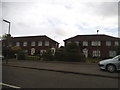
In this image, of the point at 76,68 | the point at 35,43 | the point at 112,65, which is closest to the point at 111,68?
the point at 112,65

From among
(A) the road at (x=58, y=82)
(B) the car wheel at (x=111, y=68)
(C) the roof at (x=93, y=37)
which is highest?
(C) the roof at (x=93, y=37)

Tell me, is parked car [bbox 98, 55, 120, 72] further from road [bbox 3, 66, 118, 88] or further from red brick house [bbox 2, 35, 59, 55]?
red brick house [bbox 2, 35, 59, 55]

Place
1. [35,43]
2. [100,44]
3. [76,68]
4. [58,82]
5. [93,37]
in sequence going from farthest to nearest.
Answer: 1. [35,43]
2. [93,37]
3. [100,44]
4. [76,68]
5. [58,82]

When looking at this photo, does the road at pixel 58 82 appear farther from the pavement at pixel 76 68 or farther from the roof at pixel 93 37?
the roof at pixel 93 37

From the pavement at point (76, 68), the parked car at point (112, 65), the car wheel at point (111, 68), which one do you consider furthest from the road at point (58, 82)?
the parked car at point (112, 65)

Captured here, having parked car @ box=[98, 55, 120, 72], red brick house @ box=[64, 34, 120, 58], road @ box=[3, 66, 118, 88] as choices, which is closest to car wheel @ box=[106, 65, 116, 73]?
parked car @ box=[98, 55, 120, 72]

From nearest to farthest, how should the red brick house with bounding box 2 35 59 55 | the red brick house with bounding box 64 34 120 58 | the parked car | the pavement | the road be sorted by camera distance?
the road < the pavement < the parked car < the red brick house with bounding box 64 34 120 58 < the red brick house with bounding box 2 35 59 55

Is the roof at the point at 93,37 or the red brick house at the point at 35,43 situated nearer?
the roof at the point at 93,37

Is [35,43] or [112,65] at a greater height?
[35,43]

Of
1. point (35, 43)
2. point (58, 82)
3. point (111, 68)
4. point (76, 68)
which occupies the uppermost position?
point (35, 43)

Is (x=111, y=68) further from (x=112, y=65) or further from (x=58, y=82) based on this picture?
(x=58, y=82)

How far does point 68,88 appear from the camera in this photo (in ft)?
23.9

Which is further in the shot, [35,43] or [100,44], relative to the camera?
[35,43]

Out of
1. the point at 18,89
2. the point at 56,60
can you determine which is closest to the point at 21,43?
the point at 56,60
